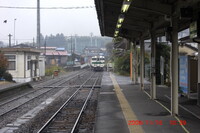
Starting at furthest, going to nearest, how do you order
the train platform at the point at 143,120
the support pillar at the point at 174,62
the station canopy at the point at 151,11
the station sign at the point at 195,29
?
1. the support pillar at the point at 174,62
2. the station canopy at the point at 151,11
3. the station sign at the point at 195,29
4. the train platform at the point at 143,120

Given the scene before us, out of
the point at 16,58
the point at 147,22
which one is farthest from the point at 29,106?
the point at 16,58

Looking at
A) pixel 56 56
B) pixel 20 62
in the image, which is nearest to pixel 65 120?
pixel 20 62

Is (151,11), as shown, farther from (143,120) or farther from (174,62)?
(143,120)

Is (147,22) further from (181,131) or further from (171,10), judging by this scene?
(181,131)

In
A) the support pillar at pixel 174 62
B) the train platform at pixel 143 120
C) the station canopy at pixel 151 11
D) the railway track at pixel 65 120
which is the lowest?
the railway track at pixel 65 120

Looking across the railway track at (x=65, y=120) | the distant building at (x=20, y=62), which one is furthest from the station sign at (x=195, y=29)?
the distant building at (x=20, y=62)

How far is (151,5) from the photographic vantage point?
1120 centimetres

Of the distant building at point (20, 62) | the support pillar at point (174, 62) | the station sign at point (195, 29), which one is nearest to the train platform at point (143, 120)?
the support pillar at point (174, 62)

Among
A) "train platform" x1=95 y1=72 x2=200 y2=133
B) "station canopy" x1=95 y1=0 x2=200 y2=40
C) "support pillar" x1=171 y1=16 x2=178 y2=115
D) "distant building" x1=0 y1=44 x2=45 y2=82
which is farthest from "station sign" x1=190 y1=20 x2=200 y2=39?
"distant building" x1=0 y1=44 x2=45 y2=82

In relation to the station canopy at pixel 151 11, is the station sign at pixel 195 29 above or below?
below

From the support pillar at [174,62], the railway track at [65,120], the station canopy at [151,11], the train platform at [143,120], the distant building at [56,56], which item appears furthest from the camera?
the distant building at [56,56]

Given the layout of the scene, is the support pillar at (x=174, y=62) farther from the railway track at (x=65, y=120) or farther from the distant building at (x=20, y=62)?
the distant building at (x=20, y=62)

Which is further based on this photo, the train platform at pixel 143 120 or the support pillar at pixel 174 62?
the support pillar at pixel 174 62

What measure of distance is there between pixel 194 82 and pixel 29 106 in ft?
26.6
